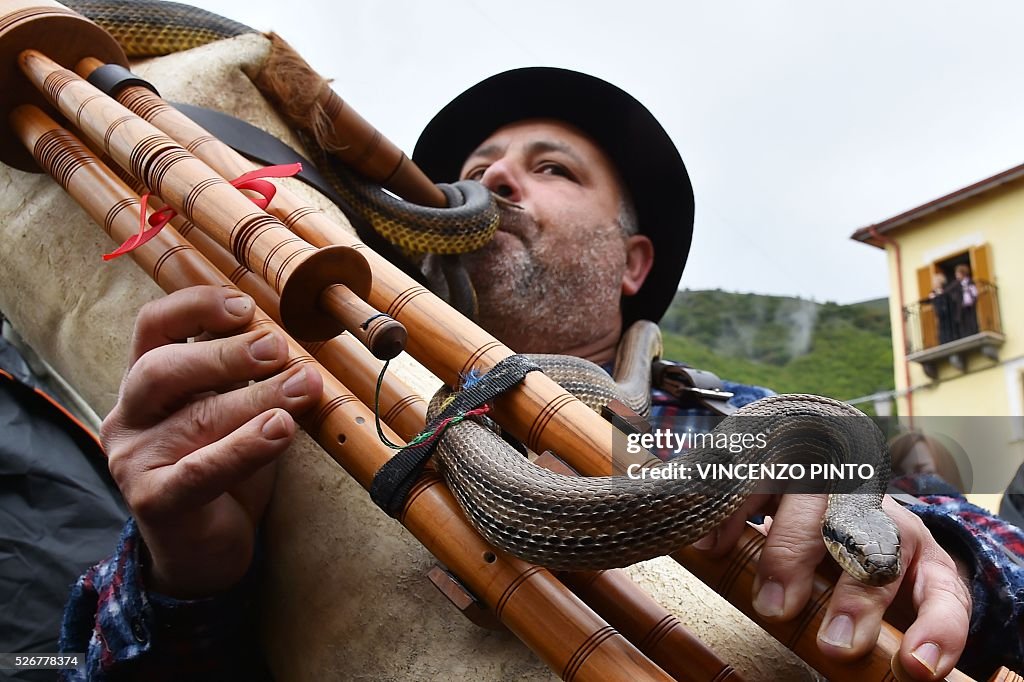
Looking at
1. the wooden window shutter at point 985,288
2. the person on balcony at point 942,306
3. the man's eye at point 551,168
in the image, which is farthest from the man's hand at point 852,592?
the person on balcony at point 942,306

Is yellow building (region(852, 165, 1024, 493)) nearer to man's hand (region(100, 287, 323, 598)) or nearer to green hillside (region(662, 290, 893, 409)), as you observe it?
man's hand (region(100, 287, 323, 598))

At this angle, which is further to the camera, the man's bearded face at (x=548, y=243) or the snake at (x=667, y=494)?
the man's bearded face at (x=548, y=243)

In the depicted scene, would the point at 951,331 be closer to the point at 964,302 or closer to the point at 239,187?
the point at 964,302

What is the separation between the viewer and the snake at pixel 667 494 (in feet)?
2.77

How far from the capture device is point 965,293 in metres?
9.25

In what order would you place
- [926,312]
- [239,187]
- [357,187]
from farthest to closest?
[926,312] → [357,187] → [239,187]

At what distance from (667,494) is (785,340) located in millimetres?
22207

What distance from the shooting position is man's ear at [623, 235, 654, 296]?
2605mm

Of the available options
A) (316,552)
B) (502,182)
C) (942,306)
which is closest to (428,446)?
(316,552)

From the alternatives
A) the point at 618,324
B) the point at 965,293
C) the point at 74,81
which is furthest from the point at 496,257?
the point at 965,293

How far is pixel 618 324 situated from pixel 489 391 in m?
1.61

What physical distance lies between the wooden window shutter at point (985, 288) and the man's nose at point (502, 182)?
24.1 feet

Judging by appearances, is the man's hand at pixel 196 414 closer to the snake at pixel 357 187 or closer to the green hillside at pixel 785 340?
the snake at pixel 357 187

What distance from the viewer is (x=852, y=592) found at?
903 mm
